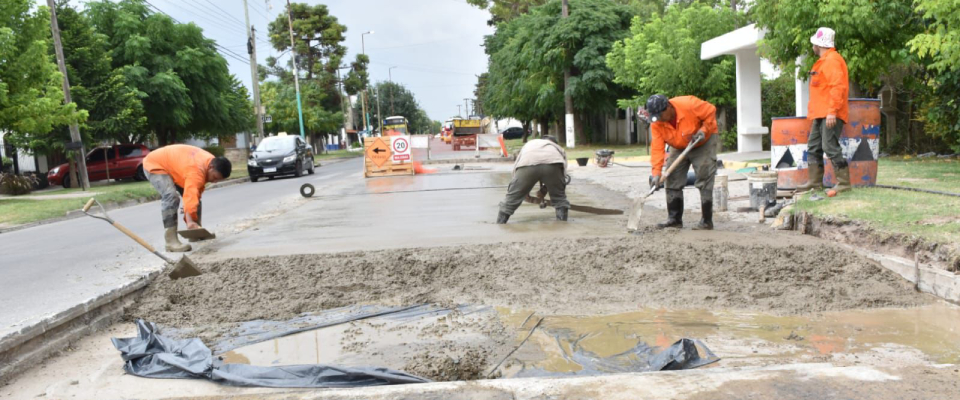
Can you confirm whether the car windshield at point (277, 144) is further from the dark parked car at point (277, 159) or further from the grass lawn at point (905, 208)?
the grass lawn at point (905, 208)

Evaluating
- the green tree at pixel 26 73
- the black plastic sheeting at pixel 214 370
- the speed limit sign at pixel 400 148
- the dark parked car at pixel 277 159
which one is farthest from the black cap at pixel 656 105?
the dark parked car at pixel 277 159

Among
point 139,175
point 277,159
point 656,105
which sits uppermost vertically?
point 656,105

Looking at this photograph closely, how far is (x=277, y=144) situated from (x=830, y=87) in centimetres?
2026

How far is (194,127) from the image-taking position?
32.1 meters

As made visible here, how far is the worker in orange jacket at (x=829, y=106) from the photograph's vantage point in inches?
289

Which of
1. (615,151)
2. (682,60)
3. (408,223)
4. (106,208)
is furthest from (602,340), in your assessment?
(615,151)

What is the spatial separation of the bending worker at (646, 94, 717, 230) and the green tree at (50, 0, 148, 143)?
21.5 meters

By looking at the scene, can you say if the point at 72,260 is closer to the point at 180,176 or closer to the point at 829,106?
the point at 180,176

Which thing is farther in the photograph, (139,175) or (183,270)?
(139,175)

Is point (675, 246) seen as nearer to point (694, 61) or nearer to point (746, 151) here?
point (746, 151)

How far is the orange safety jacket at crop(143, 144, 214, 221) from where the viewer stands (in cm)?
790

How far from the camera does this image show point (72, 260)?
7.90 m

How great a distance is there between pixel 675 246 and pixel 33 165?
30.1m

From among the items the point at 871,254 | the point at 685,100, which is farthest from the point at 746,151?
the point at 871,254
